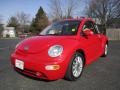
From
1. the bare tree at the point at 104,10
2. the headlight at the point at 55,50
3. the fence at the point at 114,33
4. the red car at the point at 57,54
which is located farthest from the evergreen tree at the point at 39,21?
the headlight at the point at 55,50

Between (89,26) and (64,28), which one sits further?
(89,26)

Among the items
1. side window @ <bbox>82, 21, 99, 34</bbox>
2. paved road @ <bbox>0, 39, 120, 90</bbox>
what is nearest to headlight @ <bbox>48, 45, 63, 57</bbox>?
paved road @ <bbox>0, 39, 120, 90</bbox>

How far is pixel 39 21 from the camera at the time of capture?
6762 cm

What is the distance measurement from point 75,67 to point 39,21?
63.3m

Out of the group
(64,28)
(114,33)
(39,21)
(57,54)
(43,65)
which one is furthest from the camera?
(39,21)

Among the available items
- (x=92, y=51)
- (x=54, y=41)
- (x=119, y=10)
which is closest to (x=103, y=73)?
(x=92, y=51)

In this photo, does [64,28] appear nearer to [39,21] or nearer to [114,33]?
[114,33]

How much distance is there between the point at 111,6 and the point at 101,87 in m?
44.1

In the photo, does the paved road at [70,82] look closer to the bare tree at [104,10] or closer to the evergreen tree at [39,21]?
the bare tree at [104,10]

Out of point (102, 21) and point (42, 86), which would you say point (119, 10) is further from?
point (42, 86)

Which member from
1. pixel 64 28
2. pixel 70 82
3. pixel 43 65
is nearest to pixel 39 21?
pixel 64 28

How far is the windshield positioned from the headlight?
0.95 meters

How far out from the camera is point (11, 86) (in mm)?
4801

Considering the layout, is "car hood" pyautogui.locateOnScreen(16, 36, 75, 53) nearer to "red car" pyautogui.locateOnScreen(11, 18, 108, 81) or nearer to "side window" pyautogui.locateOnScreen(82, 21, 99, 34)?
"red car" pyautogui.locateOnScreen(11, 18, 108, 81)
